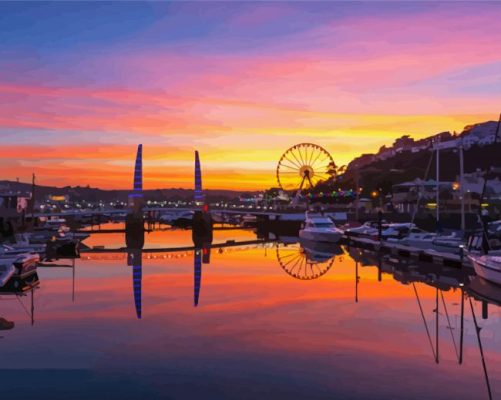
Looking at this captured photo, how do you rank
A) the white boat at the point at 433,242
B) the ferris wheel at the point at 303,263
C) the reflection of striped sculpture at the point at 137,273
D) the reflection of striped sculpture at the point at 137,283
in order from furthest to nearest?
the white boat at the point at 433,242
the ferris wheel at the point at 303,263
the reflection of striped sculpture at the point at 137,273
the reflection of striped sculpture at the point at 137,283

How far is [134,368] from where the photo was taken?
1900cm

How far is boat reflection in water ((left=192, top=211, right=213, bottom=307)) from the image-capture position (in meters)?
40.8

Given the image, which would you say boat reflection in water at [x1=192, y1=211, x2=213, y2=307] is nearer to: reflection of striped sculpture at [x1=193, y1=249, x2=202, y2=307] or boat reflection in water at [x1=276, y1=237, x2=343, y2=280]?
reflection of striped sculpture at [x1=193, y1=249, x2=202, y2=307]

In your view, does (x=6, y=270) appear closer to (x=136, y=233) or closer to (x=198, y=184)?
(x=136, y=233)

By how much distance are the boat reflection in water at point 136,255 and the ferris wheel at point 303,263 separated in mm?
11079

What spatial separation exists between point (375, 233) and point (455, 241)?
2006 centimetres

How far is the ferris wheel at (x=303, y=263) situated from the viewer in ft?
152

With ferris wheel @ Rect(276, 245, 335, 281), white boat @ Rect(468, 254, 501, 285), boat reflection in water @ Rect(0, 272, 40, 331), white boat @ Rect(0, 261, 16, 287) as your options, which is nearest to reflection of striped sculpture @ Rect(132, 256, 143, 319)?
boat reflection in water @ Rect(0, 272, 40, 331)

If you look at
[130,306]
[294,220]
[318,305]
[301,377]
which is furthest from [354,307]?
[294,220]

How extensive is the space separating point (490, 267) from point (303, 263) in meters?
20.8

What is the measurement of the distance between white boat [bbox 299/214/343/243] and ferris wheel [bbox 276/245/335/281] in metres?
5.57

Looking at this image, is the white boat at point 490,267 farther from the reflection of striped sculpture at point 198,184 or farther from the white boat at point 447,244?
the reflection of striped sculpture at point 198,184

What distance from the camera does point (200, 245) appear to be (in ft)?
274

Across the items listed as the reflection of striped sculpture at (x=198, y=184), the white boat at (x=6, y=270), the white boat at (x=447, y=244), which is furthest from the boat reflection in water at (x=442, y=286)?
the reflection of striped sculpture at (x=198, y=184)
